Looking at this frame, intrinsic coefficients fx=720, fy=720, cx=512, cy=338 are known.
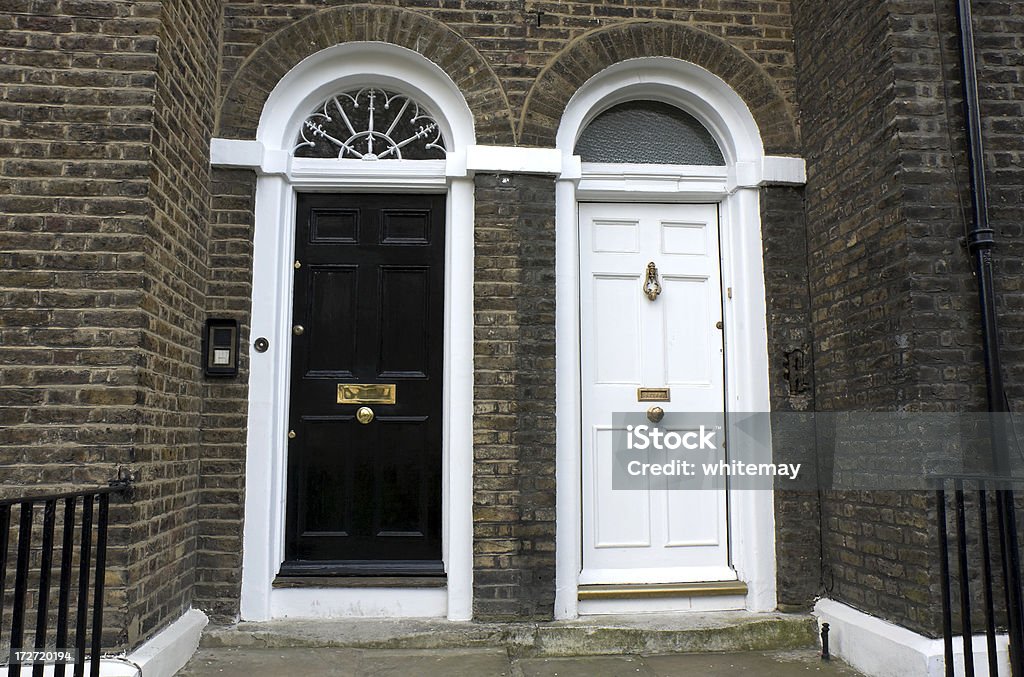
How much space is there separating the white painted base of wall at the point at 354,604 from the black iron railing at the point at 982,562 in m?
2.49

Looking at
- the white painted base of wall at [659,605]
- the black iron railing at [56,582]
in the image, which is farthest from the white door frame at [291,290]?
the black iron railing at [56,582]

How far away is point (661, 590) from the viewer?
13.4 ft

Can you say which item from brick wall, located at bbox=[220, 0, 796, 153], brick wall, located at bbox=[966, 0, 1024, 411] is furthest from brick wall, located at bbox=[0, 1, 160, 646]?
brick wall, located at bbox=[966, 0, 1024, 411]

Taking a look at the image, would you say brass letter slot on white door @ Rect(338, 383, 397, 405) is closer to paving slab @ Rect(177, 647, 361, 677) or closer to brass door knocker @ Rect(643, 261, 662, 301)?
paving slab @ Rect(177, 647, 361, 677)

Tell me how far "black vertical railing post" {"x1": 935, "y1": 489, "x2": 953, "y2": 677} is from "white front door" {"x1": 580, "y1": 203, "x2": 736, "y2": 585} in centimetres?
138

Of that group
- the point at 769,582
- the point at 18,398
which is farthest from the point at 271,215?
the point at 769,582

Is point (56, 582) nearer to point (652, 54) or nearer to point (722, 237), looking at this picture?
point (722, 237)

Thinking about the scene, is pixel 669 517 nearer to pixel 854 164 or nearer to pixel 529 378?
pixel 529 378

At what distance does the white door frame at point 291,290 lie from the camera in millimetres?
3986

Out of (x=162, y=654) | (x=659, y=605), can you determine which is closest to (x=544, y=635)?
(x=659, y=605)

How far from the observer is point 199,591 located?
12.8 feet

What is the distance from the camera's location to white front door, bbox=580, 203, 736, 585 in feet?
13.9

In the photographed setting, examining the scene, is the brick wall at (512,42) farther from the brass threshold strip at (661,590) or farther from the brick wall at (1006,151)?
the brass threshold strip at (661,590)

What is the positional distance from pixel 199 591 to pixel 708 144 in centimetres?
400
